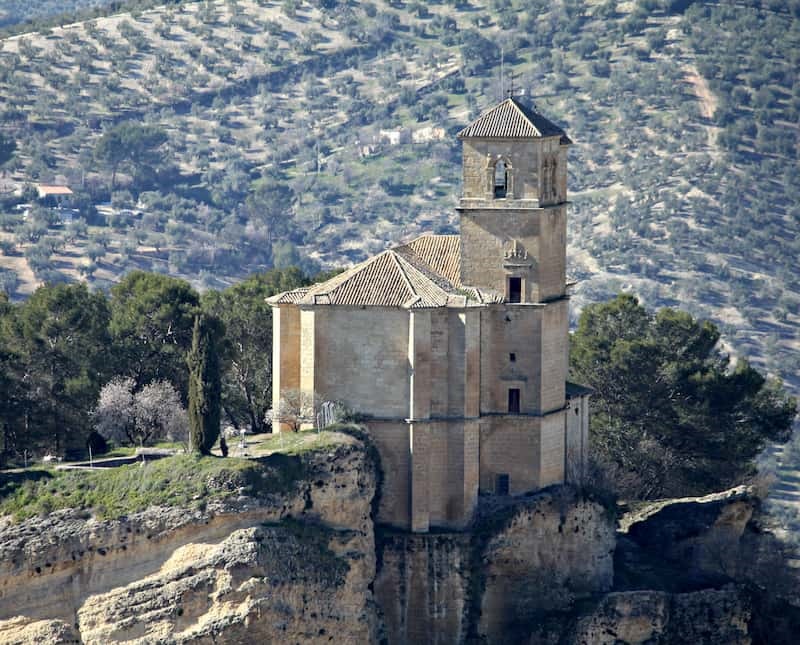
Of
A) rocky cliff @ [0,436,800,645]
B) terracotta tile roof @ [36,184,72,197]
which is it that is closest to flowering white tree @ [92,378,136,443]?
rocky cliff @ [0,436,800,645]

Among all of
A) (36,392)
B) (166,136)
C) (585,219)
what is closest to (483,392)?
(36,392)

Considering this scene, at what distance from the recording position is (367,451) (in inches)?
2906

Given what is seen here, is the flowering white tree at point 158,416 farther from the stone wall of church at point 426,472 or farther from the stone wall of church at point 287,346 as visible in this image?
the stone wall of church at point 426,472

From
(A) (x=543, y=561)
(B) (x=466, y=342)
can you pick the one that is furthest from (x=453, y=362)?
(A) (x=543, y=561)

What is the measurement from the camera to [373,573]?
241 ft

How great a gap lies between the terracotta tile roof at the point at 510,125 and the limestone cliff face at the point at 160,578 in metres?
13.6

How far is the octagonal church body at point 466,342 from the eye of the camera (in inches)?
2948

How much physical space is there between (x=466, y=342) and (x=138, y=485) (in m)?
10.7

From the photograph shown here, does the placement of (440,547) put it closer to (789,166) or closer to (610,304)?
(610,304)

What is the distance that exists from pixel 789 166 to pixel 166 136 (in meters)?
46.0

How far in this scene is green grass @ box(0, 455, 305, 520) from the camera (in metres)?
69.3

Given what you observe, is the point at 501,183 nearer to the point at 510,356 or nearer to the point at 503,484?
the point at 510,356

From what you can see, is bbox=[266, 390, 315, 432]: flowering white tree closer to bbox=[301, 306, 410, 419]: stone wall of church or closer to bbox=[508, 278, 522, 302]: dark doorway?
bbox=[301, 306, 410, 419]: stone wall of church

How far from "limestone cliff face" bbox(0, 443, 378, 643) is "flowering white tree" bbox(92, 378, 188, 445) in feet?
30.0
